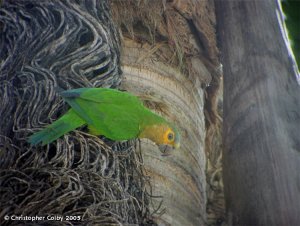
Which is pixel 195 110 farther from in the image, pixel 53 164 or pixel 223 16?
pixel 53 164

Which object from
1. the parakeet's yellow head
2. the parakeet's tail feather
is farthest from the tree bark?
the parakeet's tail feather

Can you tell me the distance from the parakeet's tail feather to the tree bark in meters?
0.62

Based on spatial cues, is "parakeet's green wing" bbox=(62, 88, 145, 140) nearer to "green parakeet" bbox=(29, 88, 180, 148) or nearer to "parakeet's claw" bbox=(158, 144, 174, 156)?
"green parakeet" bbox=(29, 88, 180, 148)

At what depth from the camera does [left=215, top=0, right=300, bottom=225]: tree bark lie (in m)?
2.62

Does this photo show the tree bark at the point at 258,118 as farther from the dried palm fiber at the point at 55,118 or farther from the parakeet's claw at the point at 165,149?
the dried palm fiber at the point at 55,118

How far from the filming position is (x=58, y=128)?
260 cm

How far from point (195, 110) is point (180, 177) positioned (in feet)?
1.30

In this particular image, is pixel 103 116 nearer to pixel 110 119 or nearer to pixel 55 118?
pixel 110 119

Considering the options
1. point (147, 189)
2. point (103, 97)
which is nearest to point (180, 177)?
point (147, 189)

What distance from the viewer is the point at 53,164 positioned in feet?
8.26

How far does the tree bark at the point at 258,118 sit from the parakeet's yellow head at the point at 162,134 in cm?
21

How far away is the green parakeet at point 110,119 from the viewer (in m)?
2.62

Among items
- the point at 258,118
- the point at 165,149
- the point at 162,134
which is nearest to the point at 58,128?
the point at 162,134

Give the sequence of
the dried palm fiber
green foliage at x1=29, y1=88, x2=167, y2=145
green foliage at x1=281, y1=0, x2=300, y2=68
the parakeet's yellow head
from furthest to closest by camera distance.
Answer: green foliage at x1=281, y1=0, x2=300, y2=68 → the parakeet's yellow head → green foliage at x1=29, y1=88, x2=167, y2=145 → the dried palm fiber
